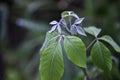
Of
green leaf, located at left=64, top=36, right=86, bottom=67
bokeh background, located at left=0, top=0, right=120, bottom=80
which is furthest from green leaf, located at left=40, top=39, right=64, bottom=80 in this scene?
bokeh background, located at left=0, top=0, right=120, bottom=80

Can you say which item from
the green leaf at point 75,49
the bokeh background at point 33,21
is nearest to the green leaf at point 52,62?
the green leaf at point 75,49

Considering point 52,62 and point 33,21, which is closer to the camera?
point 52,62

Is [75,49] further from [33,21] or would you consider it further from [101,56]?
[33,21]

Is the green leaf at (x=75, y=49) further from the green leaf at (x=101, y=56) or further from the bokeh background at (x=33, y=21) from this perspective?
the bokeh background at (x=33, y=21)

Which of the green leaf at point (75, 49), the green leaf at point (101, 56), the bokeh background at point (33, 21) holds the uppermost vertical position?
the green leaf at point (75, 49)

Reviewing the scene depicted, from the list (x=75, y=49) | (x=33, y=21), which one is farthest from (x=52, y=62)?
(x=33, y=21)

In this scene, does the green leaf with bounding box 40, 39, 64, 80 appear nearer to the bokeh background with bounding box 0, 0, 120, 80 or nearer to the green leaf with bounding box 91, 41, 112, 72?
the green leaf with bounding box 91, 41, 112, 72
